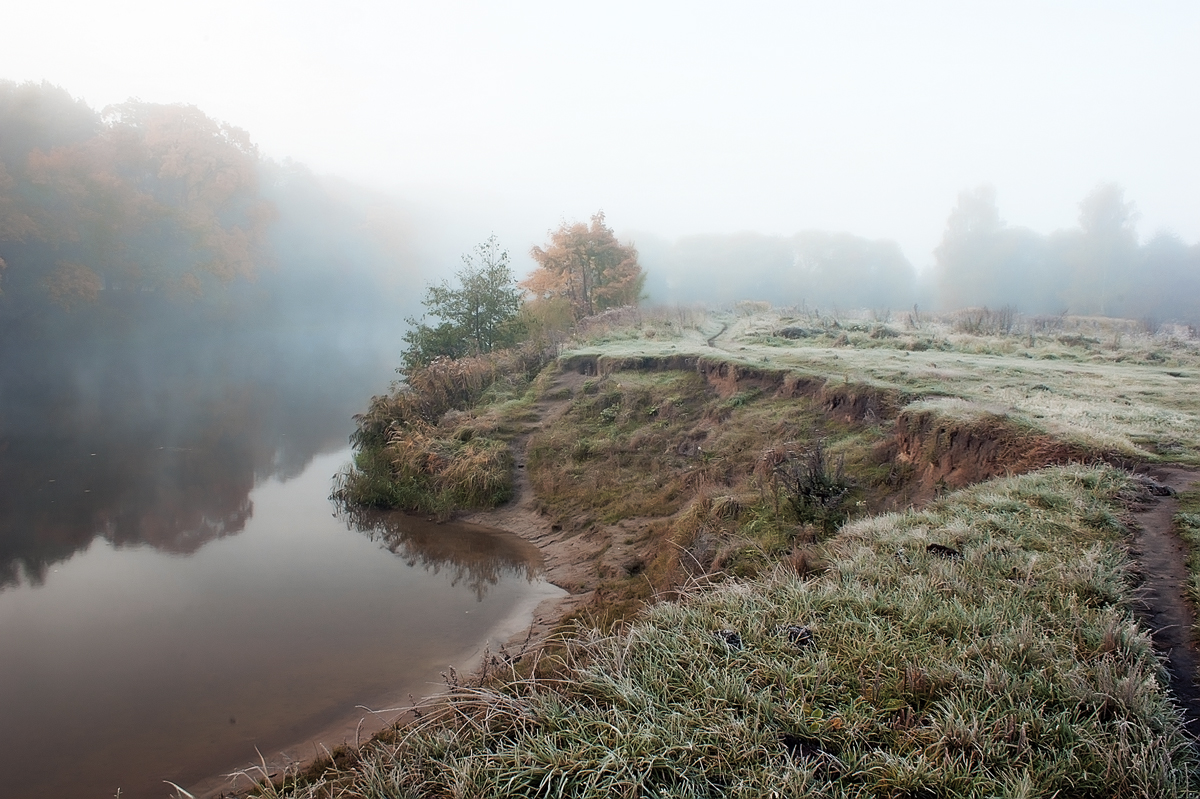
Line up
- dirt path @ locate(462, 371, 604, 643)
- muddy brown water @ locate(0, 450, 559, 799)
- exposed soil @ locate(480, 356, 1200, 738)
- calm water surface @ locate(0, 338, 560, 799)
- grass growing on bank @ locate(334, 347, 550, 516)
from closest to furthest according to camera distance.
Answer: exposed soil @ locate(480, 356, 1200, 738) < muddy brown water @ locate(0, 450, 559, 799) < calm water surface @ locate(0, 338, 560, 799) < dirt path @ locate(462, 371, 604, 643) < grass growing on bank @ locate(334, 347, 550, 516)

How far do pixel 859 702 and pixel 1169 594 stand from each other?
7.62ft

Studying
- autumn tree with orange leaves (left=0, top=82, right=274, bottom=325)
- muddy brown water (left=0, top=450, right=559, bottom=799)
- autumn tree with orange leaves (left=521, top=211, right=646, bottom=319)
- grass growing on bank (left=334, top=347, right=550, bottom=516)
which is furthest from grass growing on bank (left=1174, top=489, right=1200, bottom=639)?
autumn tree with orange leaves (left=0, top=82, right=274, bottom=325)

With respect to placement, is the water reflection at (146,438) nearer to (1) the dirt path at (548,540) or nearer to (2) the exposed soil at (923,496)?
(1) the dirt path at (548,540)

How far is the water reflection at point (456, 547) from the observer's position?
9.52 m

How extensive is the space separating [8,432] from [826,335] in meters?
23.2

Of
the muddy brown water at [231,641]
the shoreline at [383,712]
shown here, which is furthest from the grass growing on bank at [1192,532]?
the muddy brown water at [231,641]

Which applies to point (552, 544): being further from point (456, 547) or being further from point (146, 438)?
point (146, 438)

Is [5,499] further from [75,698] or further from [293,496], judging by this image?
[75,698]

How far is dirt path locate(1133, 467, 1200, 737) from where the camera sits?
3.18 meters

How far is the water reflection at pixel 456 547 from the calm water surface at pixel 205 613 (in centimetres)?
4

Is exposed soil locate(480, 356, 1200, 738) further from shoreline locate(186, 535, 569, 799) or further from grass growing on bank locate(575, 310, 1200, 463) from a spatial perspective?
grass growing on bank locate(575, 310, 1200, 463)

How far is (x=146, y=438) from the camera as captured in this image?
17672 millimetres

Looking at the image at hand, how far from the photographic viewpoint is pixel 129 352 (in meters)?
33.8

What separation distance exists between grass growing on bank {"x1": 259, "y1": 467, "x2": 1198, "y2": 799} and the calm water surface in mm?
2309
